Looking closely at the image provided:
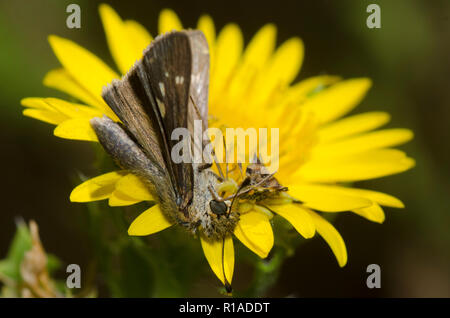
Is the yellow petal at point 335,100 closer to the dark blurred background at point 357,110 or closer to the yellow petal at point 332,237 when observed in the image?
the yellow petal at point 332,237

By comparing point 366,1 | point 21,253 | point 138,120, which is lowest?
point 21,253

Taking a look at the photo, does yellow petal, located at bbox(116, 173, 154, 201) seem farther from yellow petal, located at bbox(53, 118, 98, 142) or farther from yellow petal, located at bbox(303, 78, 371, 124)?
yellow petal, located at bbox(303, 78, 371, 124)

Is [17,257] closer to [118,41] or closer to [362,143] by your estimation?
[118,41]

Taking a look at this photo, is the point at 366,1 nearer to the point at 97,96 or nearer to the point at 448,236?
the point at 448,236

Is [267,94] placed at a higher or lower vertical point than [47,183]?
higher

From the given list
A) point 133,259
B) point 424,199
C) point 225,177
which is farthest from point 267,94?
point 424,199
